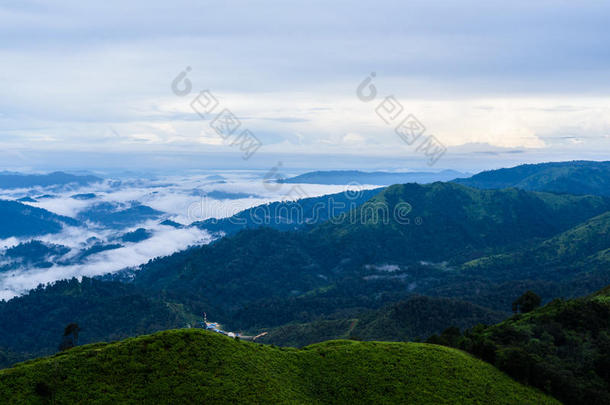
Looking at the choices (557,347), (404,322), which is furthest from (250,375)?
(404,322)

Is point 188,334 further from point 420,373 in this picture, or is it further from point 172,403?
point 420,373

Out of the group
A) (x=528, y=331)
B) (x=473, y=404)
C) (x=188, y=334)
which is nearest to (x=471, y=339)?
(x=528, y=331)

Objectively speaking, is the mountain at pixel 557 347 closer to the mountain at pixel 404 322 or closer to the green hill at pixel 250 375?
the green hill at pixel 250 375

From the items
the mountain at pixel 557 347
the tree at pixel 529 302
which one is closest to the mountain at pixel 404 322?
the tree at pixel 529 302

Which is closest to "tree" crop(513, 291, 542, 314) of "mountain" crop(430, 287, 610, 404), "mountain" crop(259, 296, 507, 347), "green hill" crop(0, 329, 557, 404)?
"mountain" crop(430, 287, 610, 404)

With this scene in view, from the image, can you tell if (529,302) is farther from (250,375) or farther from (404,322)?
(404,322)

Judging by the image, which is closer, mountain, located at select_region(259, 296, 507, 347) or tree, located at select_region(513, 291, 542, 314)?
tree, located at select_region(513, 291, 542, 314)

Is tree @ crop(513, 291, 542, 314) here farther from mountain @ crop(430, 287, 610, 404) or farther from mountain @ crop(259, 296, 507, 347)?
mountain @ crop(259, 296, 507, 347)
